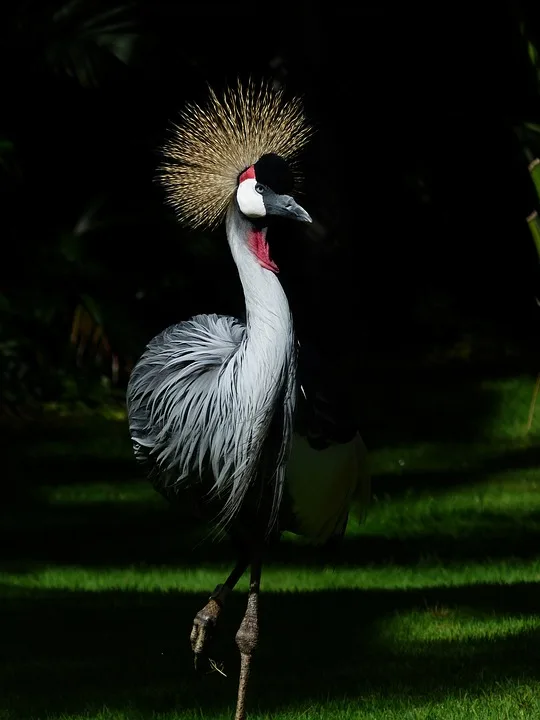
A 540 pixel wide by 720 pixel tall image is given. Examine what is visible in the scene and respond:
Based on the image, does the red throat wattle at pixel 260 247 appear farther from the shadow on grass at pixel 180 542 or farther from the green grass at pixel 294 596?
the shadow on grass at pixel 180 542

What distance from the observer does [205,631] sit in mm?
5609

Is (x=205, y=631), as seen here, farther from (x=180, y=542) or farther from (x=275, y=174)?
(x=180, y=542)

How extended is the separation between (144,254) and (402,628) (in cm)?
850

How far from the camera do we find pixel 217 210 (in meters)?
5.30

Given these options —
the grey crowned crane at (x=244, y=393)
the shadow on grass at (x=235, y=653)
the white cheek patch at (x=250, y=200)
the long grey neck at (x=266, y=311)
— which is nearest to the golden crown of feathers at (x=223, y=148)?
the grey crowned crane at (x=244, y=393)

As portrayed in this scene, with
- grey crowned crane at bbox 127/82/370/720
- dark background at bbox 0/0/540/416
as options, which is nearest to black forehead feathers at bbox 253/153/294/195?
grey crowned crane at bbox 127/82/370/720

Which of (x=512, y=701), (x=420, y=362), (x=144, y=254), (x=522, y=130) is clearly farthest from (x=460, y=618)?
(x=420, y=362)

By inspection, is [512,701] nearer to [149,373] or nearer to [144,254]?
[149,373]

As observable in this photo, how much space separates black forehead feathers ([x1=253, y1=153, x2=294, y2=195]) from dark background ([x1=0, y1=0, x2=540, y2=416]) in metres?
6.70

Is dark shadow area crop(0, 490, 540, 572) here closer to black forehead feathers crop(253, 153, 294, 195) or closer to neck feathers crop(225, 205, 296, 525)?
neck feathers crop(225, 205, 296, 525)

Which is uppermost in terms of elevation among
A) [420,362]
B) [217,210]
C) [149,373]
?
[217,210]

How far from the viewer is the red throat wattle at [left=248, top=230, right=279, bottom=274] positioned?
5.00 metres

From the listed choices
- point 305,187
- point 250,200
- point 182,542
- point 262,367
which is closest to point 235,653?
point 262,367

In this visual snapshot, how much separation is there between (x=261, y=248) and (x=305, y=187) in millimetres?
8082
